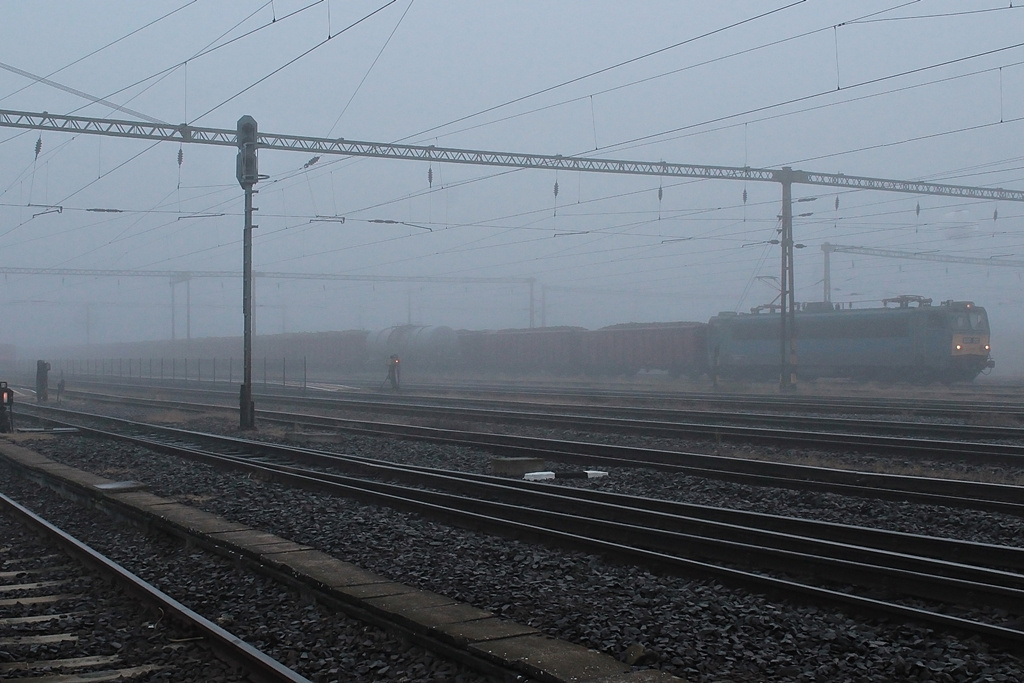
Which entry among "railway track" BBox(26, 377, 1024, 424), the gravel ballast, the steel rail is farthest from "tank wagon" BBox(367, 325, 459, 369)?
the gravel ballast

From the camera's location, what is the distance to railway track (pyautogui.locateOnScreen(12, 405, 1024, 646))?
615 centimetres

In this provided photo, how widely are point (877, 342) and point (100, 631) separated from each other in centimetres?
3156

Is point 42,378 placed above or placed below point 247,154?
below

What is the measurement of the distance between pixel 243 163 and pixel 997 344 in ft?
275

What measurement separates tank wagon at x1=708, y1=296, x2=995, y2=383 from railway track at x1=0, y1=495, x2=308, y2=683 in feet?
95.0

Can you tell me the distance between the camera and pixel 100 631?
6.27m

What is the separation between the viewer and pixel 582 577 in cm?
719

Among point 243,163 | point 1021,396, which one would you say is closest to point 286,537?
point 243,163

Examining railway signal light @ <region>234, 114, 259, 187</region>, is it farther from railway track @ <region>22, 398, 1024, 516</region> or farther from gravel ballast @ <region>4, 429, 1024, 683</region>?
gravel ballast @ <region>4, 429, 1024, 683</region>

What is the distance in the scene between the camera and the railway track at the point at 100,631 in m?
5.46

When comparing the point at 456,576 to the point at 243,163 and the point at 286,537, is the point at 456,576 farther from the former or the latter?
the point at 243,163

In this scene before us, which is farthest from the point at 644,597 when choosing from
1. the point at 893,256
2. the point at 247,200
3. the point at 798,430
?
the point at 893,256

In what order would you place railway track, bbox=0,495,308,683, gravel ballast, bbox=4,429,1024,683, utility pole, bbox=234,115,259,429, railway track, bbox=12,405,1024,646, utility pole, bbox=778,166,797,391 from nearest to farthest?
gravel ballast, bbox=4,429,1024,683, railway track, bbox=0,495,308,683, railway track, bbox=12,405,1024,646, utility pole, bbox=234,115,259,429, utility pole, bbox=778,166,797,391

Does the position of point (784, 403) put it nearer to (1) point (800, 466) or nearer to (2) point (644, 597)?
(1) point (800, 466)
